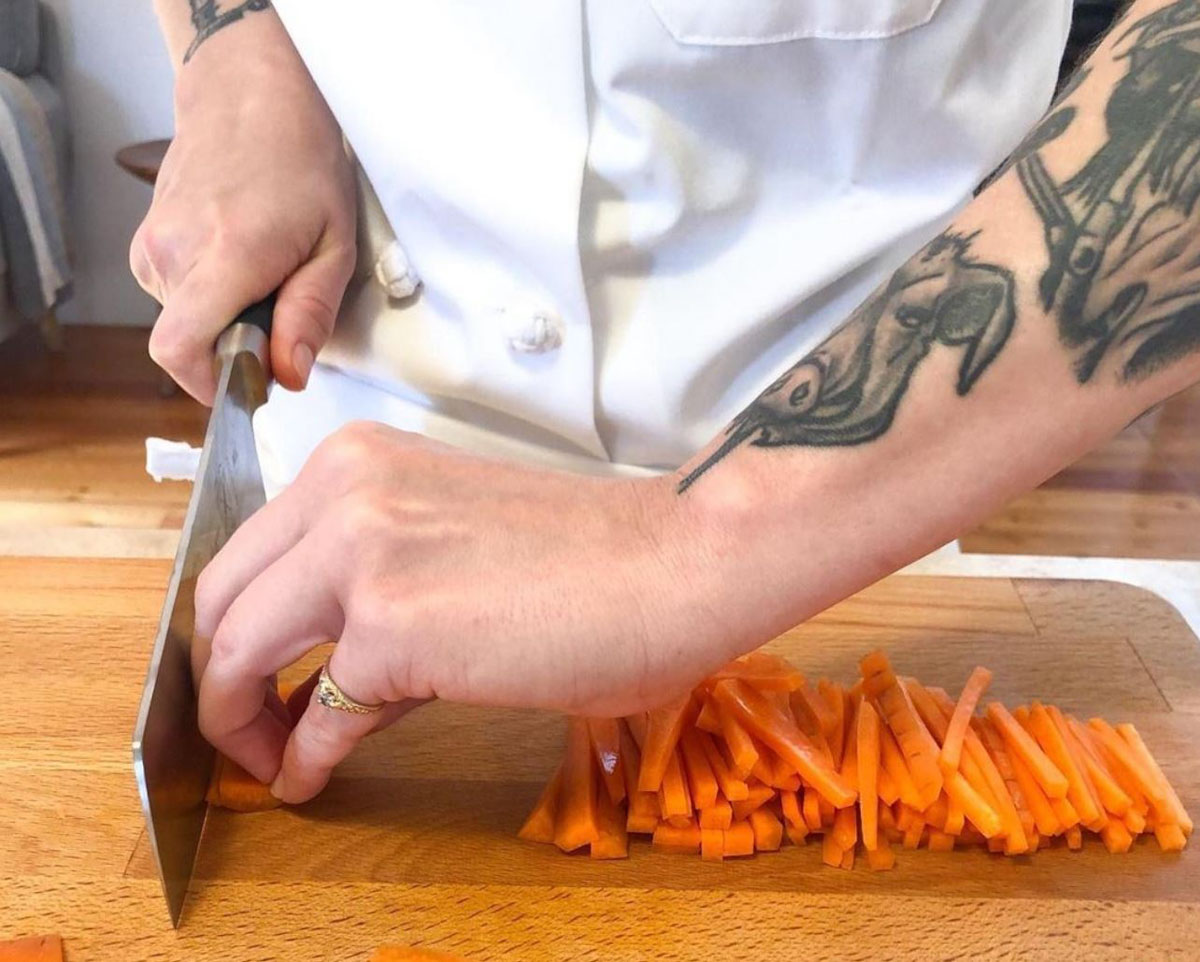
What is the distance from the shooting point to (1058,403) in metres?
0.60

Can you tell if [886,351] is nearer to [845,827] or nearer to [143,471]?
[845,827]

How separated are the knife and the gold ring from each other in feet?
0.31

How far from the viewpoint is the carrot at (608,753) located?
0.81m

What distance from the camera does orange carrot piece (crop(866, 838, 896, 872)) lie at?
30.9 inches

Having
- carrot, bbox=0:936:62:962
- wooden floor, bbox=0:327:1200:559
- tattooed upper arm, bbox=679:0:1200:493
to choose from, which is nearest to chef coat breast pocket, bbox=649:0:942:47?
tattooed upper arm, bbox=679:0:1200:493

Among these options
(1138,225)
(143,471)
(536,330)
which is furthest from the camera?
(143,471)

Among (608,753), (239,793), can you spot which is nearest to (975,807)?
(608,753)

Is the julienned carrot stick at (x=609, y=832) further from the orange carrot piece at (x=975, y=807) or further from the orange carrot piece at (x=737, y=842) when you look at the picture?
the orange carrot piece at (x=975, y=807)

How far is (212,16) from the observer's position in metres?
1.01

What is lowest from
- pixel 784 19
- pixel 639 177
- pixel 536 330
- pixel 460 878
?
pixel 460 878

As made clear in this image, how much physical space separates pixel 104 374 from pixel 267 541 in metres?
3.08

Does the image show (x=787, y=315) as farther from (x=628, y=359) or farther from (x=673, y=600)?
(x=673, y=600)

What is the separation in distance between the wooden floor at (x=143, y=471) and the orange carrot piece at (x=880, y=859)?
6.17ft

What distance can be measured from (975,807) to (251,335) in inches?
24.7
